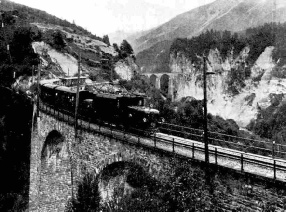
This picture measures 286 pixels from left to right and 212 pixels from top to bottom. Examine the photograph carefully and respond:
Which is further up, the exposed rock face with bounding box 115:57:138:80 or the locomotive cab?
the exposed rock face with bounding box 115:57:138:80

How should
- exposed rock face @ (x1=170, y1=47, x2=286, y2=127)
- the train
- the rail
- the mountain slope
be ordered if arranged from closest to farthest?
the rail
the train
exposed rock face @ (x1=170, y1=47, x2=286, y2=127)
the mountain slope

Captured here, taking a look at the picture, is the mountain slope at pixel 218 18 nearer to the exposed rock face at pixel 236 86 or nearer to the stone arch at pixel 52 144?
the exposed rock face at pixel 236 86

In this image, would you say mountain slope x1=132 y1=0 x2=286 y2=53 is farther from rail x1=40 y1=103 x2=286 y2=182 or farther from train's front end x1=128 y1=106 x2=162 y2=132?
rail x1=40 y1=103 x2=286 y2=182

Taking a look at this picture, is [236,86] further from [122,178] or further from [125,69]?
[122,178]

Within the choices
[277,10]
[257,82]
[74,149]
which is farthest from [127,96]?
[277,10]

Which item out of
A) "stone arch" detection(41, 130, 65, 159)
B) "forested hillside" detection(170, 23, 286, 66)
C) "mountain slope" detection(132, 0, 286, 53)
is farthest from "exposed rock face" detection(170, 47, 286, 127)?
"stone arch" detection(41, 130, 65, 159)

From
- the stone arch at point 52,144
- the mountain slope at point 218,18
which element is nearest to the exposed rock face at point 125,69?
the stone arch at point 52,144
